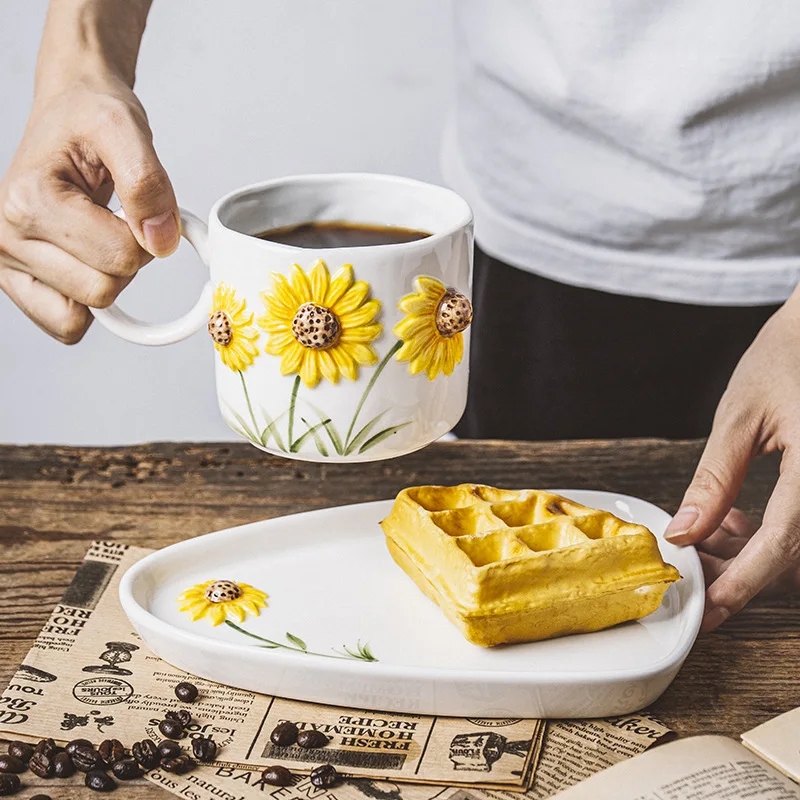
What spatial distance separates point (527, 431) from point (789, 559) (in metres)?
0.71

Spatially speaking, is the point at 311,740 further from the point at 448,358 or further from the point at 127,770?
the point at 448,358

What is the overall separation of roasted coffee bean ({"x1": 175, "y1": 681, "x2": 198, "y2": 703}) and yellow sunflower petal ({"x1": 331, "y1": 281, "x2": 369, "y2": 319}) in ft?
1.22

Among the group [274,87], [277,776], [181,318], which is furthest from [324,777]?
[274,87]

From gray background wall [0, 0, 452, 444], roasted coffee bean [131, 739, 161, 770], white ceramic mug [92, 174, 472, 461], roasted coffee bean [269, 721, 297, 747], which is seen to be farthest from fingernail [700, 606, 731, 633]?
gray background wall [0, 0, 452, 444]

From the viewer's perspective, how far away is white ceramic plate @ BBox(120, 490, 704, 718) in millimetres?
974

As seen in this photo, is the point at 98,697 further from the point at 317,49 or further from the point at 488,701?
the point at 317,49

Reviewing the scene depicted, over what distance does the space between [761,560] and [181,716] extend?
1.92 feet

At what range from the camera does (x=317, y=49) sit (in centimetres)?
258

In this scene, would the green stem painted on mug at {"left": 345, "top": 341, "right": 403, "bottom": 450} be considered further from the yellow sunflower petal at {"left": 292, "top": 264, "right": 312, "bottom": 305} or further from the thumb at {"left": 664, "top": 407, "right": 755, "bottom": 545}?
the thumb at {"left": 664, "top": 407, "right": 755, "bottom": 545}

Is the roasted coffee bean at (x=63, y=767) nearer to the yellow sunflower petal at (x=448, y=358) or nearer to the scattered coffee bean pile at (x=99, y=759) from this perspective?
the scattered coffee bean pile at (x=99, y=759)

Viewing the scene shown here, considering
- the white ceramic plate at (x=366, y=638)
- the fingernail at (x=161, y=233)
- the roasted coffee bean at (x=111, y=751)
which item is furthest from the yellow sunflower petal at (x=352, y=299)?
the roasted coffee bean at (x=111, y=751)

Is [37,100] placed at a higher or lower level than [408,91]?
higher

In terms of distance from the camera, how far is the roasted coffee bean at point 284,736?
0.96 metres

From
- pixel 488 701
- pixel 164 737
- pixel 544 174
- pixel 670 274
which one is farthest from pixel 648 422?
pixel 164 737
